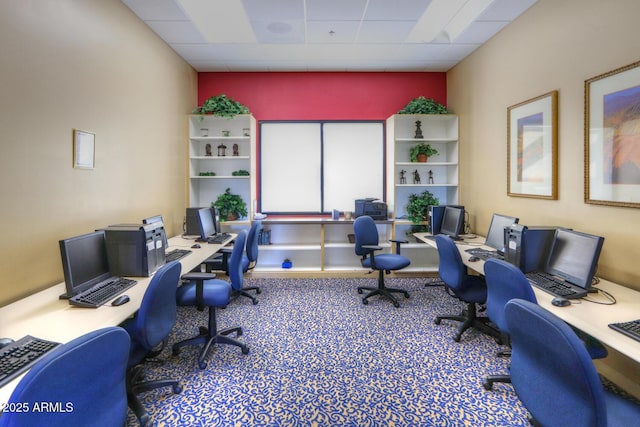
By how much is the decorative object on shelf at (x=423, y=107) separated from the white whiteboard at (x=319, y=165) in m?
0.53

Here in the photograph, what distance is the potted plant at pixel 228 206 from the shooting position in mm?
4719

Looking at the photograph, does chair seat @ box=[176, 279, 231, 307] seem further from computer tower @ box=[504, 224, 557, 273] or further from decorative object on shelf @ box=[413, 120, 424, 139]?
decorative object on shelf @ box=[413, 120, 424, 139]

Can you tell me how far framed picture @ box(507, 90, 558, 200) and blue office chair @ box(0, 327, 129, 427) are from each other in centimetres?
347

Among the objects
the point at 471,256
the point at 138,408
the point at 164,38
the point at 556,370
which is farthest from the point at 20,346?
the point at 164,38

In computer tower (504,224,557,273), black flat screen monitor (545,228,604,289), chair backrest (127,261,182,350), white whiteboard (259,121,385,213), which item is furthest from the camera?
white whiteboard (259,121,385,213)

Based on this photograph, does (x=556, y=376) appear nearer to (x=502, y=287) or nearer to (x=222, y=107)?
(x=502, y=287)

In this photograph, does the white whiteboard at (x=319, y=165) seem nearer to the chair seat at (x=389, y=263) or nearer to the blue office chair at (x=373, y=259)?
the blue office chair at (x=373, y=259)

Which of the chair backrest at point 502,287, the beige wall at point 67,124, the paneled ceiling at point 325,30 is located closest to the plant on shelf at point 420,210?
the paneled ceiling at point 325,30

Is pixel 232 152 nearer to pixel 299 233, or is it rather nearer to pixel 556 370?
pixel 299 233

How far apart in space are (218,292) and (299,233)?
101 inches

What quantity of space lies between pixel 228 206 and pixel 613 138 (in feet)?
13.8

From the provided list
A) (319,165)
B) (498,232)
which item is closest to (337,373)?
(498,232)

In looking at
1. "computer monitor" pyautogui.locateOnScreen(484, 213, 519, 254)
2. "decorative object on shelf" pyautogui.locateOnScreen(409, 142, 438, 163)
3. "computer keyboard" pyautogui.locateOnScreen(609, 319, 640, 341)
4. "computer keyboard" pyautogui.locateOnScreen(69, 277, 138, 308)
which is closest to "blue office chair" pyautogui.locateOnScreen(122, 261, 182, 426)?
"computer keyboard" pyautogui.locateOnScreen(69, 277, 138, 308)

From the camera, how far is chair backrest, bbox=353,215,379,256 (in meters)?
4.00
